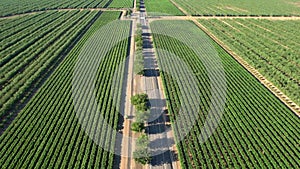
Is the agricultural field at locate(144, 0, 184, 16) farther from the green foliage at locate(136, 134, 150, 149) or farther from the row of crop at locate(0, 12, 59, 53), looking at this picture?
the green foliage at locate(136, 134, 150, 149)

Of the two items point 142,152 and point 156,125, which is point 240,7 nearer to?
point 156,125

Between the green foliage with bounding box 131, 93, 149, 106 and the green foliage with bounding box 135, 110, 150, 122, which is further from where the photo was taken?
the green foliage with bounding box 131, 93, 149, 106

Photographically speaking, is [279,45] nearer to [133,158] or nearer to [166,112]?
[166,112]

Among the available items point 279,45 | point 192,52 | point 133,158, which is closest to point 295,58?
point 279,45

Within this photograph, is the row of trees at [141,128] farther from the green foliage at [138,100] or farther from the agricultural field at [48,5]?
A: the agricultural field at [48,5]

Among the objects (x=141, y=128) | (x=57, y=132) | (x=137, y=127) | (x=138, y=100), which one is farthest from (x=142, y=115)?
A: (x=57, y=132)

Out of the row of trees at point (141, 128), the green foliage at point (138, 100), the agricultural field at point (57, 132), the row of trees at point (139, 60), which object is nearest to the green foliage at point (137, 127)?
the row of trees at point (141, 128)

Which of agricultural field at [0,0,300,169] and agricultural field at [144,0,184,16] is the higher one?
agricultural field at [144,0,184,16]

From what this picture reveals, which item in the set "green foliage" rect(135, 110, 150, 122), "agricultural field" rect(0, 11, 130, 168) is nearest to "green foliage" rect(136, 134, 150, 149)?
"agricultural field" rect(0, 11, 130, 168)
